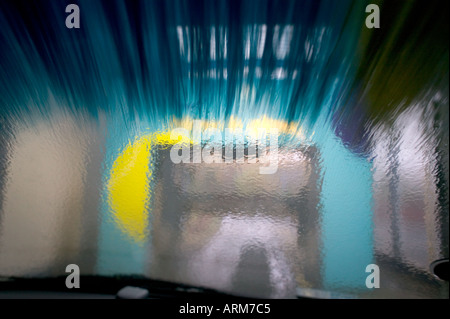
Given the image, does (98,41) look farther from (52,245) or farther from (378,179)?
(378,179)

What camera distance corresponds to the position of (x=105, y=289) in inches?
48.7

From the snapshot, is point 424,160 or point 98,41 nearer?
point 98,41

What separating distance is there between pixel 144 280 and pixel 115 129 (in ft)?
3.08

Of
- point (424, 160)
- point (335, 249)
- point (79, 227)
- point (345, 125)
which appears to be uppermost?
point (345, 125)

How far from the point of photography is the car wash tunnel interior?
3.07 ft

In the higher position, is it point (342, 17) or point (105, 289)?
point (342, 17)

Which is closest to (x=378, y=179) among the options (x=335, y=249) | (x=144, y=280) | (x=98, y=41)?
(x=335, y=249)

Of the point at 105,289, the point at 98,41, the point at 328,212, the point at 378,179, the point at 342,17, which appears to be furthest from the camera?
the point at 328,212

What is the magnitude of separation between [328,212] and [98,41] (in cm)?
159

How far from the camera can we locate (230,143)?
140cm

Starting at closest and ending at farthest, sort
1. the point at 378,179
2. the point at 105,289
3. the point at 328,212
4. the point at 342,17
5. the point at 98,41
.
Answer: the point at 342,17, the point at 98,41, the point at 105,289, the point at 378,179, the point at 328,212

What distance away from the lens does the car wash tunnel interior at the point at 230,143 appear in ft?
3.07

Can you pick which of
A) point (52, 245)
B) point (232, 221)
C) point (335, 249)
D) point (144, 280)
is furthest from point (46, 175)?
point (335, 249)

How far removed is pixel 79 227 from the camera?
1.51 m
